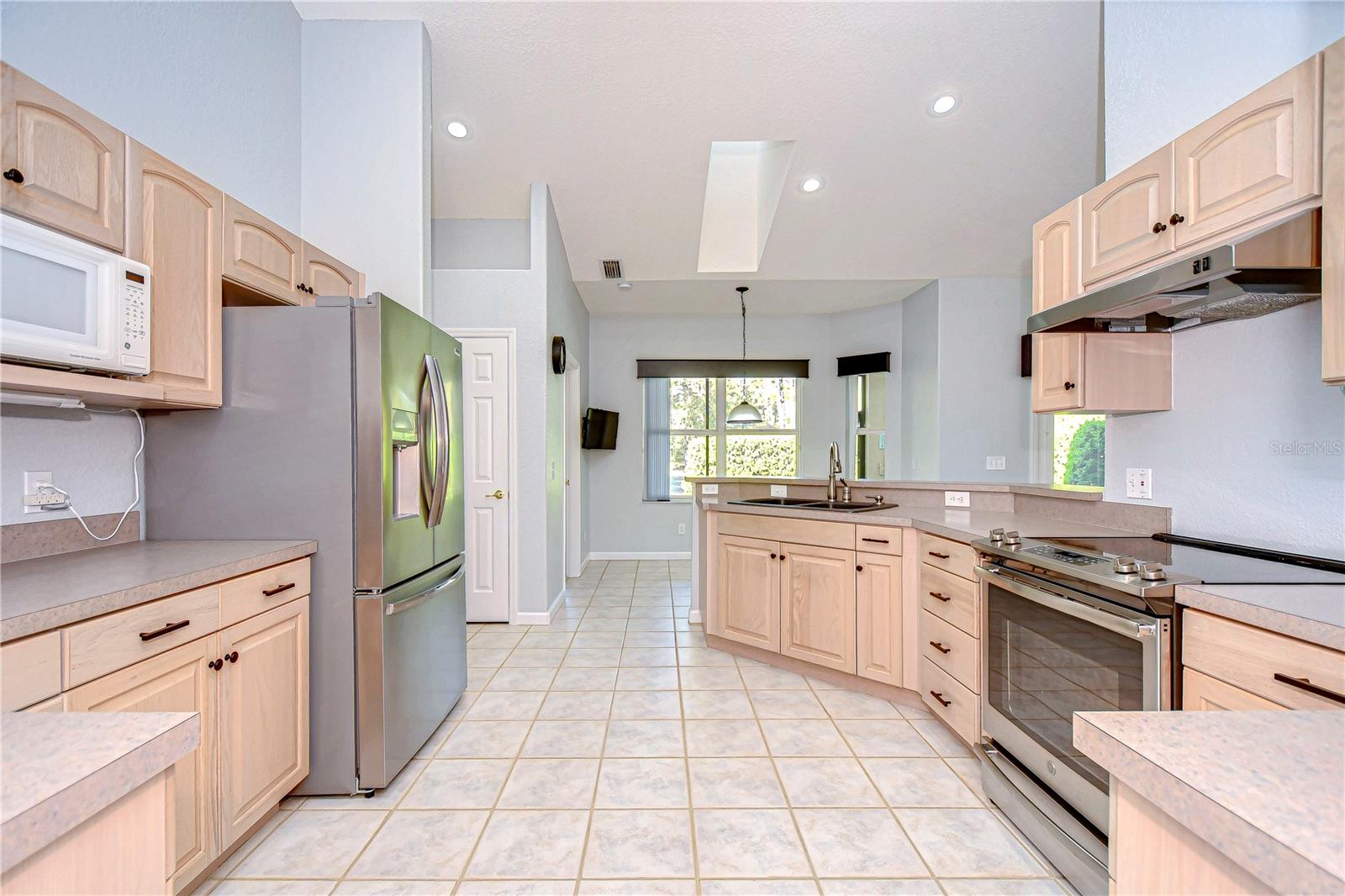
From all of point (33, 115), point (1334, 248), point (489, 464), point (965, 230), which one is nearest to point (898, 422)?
point (965, 230)

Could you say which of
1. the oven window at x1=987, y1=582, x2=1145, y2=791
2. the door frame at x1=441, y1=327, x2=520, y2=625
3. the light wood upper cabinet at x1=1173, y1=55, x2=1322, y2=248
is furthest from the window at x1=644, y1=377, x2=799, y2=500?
the light wood upper cabinet at x1=1173, y1=55, x2=1322, y2=248

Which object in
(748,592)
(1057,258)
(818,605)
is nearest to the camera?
(1057,258)

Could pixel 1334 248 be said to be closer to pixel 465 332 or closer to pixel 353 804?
pixel 353 804

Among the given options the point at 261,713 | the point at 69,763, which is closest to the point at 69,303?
the point at 261,713

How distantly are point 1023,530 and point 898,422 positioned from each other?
146 inches

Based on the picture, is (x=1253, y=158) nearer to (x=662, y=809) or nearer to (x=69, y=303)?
(x=662, y=809)

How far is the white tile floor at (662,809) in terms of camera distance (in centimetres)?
161

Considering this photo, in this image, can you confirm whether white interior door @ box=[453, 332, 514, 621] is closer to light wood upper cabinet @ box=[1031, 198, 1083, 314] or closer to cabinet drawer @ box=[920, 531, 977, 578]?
cabinet drawer @ box=[920, 531, 977, 578]

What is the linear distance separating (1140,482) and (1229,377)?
0.50m

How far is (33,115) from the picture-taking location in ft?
4.41

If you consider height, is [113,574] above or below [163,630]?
above

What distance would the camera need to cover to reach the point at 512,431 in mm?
4027

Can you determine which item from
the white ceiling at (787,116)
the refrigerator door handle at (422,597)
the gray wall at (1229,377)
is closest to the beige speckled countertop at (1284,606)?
the gray wall at (1229,377)

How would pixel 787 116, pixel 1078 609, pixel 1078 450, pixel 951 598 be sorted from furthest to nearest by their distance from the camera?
pixel 1078 450 < pixel 787 116 < pixel 951 598 < pixel 1078 609
